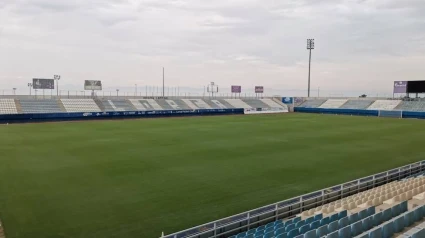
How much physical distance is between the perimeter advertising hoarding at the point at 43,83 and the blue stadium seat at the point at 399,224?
6839 centimetres

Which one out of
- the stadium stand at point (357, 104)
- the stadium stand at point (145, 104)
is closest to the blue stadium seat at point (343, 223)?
the stadium stand at point (145, 104)

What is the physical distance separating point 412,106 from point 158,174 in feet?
208

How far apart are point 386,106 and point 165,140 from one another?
5587 centimetres

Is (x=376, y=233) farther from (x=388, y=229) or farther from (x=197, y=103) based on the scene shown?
(x=197, y=103)

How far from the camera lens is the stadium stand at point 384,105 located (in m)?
69.1

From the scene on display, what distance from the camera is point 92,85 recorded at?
70125 millimetres

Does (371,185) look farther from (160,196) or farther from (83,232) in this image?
(83,232)

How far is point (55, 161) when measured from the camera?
2202 cm

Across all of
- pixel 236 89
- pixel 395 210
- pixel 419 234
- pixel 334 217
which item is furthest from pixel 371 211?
pixel 236 89

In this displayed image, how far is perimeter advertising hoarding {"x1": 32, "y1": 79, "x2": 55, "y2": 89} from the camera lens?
212ft

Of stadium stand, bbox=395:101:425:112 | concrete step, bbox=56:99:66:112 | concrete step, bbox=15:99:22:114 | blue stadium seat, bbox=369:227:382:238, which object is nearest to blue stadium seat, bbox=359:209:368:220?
blue stadium seat, bbox=369:227:382:238

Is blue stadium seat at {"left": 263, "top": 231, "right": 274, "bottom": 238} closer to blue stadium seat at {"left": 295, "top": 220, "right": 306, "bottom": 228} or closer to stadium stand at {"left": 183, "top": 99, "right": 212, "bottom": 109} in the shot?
blue stadium seat at {"left": 295, "top": 220, "right": 306, "bottom": 228}

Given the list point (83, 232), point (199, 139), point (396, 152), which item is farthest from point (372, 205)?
point (199, 139)

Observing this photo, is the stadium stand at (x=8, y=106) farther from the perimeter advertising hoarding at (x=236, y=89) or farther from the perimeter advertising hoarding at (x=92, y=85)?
the perimeter advertising hoarding at (x=236, y=89)
